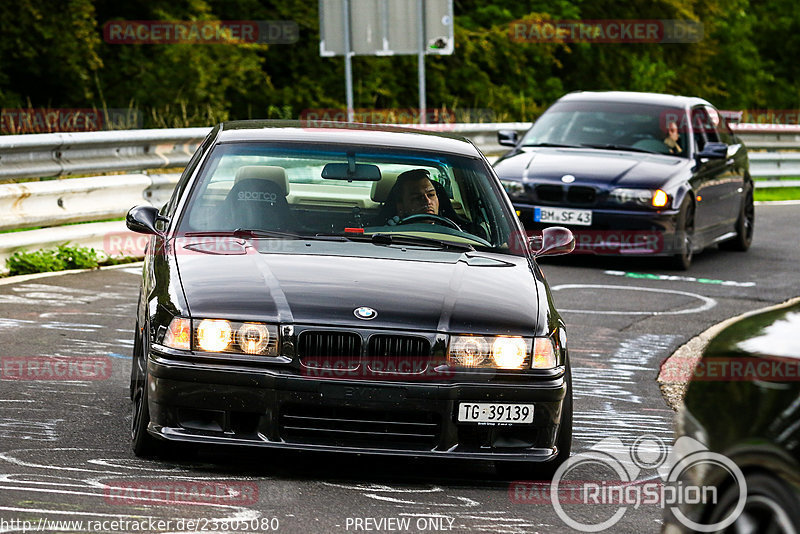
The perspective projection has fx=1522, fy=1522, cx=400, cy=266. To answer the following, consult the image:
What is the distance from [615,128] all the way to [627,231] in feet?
6.17

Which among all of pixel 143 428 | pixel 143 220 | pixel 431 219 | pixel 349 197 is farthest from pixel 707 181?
pixel 143 428

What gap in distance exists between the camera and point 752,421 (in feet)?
13.2

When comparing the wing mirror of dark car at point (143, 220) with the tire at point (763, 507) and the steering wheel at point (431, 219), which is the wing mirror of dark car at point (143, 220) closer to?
the steering wheel at point (431, 219)

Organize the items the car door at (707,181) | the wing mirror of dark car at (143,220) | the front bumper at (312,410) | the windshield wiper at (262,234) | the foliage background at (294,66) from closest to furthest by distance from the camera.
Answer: the front bumper at (312,410) < the windshield wiper at (262,234) < the wing mirror of dark car at (143,220) < the car door at (707,181) < the foliage background at (294,66)

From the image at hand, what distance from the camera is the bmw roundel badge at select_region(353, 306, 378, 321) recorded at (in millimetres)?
5984

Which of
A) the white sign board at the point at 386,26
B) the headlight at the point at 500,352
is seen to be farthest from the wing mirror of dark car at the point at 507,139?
the headlight at the point at 500,352

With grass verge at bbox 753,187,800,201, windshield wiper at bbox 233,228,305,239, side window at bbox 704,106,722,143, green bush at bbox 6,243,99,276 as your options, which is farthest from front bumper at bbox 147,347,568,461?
grass verge at bbox 753,187,800,201

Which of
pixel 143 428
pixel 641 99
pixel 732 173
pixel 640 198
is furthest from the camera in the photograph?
pixel 732 173

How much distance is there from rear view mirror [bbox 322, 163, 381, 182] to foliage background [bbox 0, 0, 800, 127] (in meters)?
13.7

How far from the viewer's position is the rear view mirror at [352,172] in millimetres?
7480

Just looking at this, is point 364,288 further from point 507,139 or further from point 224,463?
point 507,139

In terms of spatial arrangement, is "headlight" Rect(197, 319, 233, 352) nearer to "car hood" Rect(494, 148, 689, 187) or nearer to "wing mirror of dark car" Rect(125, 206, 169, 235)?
Result: "wing mirror of dark car" Rect(125, 206, 169, 235)

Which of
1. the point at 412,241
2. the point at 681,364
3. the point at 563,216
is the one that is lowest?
the point at 681,364

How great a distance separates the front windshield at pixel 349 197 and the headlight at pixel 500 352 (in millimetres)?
1117
